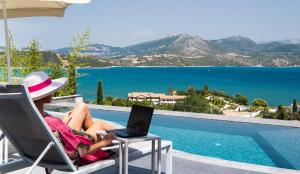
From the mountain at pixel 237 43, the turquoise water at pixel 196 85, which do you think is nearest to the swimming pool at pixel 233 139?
the turquoise water at pixel 196 85

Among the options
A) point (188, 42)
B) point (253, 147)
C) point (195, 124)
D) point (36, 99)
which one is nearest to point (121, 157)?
point (36, 99)

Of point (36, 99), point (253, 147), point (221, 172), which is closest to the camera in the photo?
point (36, 99)

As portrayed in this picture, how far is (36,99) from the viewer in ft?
8.91

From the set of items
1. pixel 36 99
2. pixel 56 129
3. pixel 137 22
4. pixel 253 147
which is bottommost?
pixel 253 147

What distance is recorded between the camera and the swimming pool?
651cm

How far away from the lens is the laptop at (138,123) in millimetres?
3186

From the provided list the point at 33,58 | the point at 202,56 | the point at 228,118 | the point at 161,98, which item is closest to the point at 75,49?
the point at 33,58

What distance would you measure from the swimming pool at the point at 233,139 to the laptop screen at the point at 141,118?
3376mm

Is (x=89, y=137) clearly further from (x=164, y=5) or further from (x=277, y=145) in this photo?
(x=164, y=5)

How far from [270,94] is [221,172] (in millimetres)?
66057

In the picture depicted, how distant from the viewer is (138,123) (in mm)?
3334

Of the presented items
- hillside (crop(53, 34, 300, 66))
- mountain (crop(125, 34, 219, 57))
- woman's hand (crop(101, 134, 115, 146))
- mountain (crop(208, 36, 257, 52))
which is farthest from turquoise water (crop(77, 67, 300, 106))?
woman's hand (crop(101, 134, 115, 146))

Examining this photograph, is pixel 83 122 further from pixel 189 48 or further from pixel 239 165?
pixel 189 48

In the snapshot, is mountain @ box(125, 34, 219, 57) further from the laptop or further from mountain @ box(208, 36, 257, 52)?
the laptop
